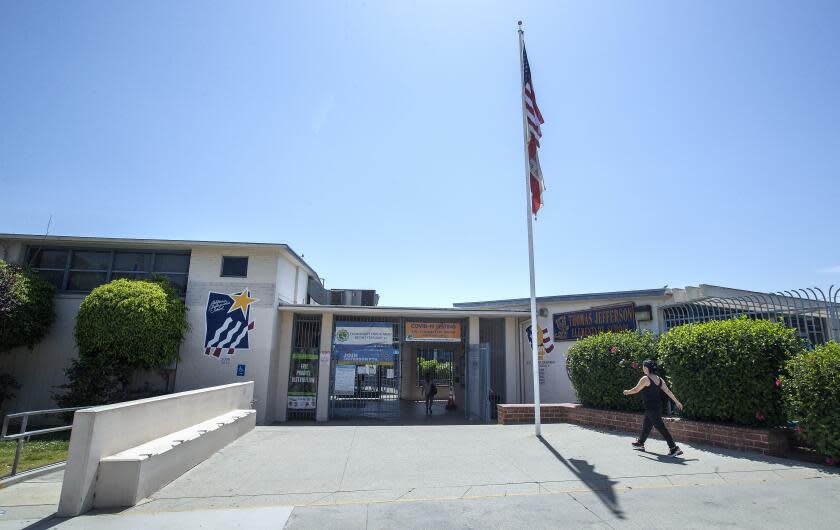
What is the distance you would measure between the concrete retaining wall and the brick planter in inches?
298

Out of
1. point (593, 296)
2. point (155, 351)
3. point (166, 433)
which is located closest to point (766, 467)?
point (593, 296)

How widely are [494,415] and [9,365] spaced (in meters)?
15.3

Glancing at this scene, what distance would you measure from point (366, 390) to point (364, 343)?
154 cm

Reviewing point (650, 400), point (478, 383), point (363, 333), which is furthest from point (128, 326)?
point (650, 400)

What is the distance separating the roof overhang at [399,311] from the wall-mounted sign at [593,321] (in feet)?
3.91

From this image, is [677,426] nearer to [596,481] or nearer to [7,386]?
[596,481]

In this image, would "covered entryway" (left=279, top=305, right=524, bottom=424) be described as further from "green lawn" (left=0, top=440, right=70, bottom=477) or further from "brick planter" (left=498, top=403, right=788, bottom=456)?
"green lawn" (left=0, top=440, right=70, bottom=477)

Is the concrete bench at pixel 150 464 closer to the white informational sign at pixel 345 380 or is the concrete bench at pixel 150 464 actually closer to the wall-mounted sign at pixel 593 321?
the white informational sign at pixel 345 380

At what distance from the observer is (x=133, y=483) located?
17.8 feet

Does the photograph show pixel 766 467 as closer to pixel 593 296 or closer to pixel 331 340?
pixel 593 296

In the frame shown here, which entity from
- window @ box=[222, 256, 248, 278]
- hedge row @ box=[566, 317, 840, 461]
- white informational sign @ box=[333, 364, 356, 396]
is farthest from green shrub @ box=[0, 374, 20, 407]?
hedge row @ box=[566, 317, 840, 461]

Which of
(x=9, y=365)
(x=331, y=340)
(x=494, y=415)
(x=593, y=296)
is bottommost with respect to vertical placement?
(x=494, y=415)

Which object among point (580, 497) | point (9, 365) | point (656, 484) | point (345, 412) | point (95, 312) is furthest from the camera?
point (345, 412)

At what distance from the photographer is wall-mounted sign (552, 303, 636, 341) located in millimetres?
12844
